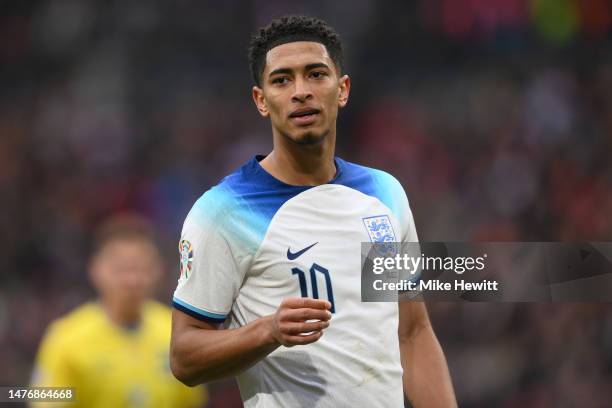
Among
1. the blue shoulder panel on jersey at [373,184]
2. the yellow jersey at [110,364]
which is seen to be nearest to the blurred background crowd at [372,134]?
the yellow jersey at [110,364]

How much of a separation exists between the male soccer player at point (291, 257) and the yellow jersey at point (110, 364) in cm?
205

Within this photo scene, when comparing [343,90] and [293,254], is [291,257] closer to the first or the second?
[293,254]

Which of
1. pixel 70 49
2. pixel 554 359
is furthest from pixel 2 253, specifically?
pixel 554 359

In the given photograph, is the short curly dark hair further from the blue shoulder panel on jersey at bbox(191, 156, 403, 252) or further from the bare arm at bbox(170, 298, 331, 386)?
the bare arm at bbox(170, 298, 331, 386)

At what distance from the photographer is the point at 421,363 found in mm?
3758

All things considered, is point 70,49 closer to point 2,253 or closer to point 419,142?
point 2,253

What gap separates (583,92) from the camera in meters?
10.3

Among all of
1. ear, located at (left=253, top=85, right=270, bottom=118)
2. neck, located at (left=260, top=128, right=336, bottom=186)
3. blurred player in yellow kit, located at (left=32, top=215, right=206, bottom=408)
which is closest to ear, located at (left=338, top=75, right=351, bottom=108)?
neck, located at (left=260, top=128, right=336, bottom=186)

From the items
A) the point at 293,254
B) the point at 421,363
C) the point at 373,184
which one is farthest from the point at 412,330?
the point at 293,254

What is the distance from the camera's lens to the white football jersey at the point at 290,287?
3357 mm

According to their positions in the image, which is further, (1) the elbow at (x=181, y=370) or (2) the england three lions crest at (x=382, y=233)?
(2) the england three lions crest at (x=382, y=233)

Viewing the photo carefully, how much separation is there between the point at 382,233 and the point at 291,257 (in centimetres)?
37

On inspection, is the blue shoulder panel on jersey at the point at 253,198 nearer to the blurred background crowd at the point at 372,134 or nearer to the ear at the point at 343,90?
the ear at the point at 343,90

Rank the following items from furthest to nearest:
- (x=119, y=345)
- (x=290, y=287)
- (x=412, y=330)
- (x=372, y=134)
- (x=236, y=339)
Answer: (x=372, y=134), (x=119, y=345), (x=412, y=330), (x=290, y=287), (x=236, y=339)
